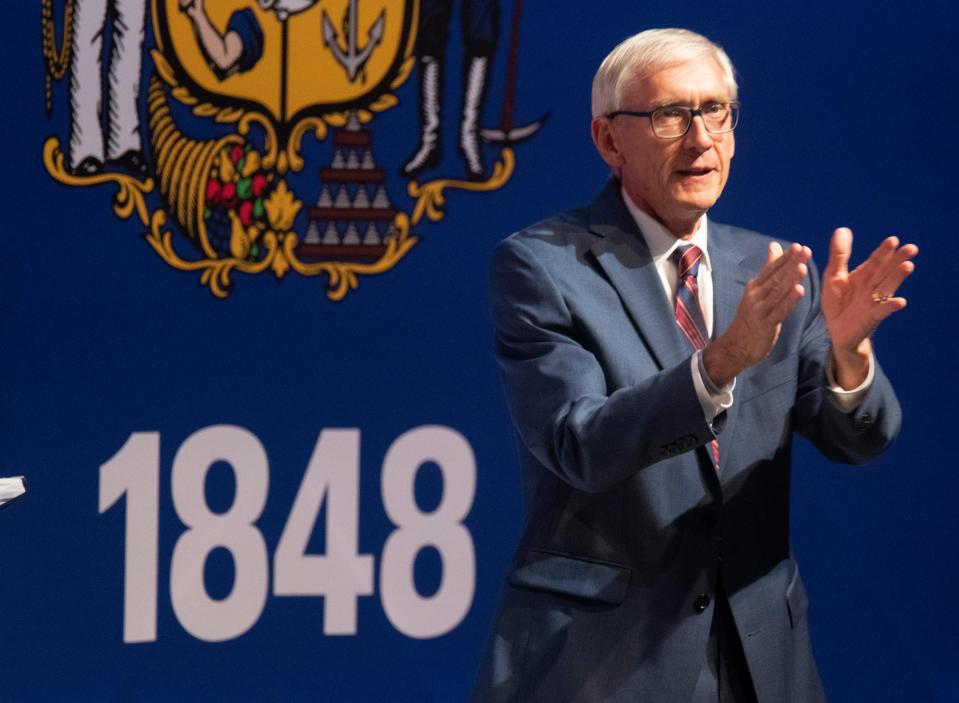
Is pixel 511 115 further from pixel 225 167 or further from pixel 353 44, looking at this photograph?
pixel 225 167

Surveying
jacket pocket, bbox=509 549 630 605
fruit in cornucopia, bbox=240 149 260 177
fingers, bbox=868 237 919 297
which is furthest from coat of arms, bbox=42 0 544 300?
fingers, bbox=868 237 919 297

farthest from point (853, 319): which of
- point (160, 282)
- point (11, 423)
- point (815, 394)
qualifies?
point (11, 423)

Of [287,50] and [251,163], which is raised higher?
[287,50]

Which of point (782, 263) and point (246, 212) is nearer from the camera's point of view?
point (782, 263)

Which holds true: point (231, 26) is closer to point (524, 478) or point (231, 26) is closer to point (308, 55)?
point (308, 55)

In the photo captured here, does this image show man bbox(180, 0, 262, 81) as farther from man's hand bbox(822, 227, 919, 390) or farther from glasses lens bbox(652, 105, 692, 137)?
man's hand bbox(822, 227, 919, 390)

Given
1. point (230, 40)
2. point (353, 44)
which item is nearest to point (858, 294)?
point (353, 44)

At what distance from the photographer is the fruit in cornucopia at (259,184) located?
9.66ft

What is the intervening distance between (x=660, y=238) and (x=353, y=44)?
1431 millimetres

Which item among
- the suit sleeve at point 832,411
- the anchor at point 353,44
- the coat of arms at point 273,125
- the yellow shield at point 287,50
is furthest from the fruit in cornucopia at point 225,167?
the suit sleeve at point 832,411

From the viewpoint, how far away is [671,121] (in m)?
1.70

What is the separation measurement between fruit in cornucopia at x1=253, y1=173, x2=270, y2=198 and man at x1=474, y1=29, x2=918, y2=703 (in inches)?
53.7

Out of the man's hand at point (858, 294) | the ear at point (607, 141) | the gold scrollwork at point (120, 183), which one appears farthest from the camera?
the gold scrollwork at point (120, 183)

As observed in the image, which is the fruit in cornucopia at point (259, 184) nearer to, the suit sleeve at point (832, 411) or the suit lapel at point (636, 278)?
the suit lapel at point (636, 278)
